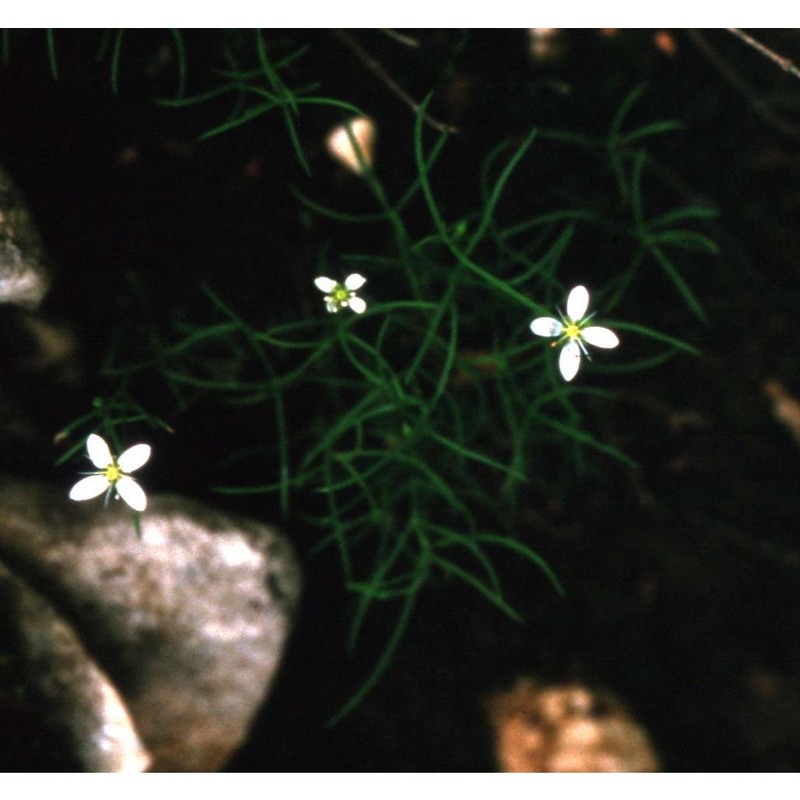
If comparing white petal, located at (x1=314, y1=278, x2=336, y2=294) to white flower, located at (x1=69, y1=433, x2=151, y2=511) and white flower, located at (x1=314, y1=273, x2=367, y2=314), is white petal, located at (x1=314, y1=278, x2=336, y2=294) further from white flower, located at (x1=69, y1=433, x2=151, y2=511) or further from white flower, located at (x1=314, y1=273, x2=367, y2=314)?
white flower, located at (x1=69, y1=433, x2=151, y2=511)

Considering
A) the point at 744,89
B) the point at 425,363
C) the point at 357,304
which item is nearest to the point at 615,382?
the point at 425,363

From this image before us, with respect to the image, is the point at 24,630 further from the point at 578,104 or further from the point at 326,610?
the point at 578,104

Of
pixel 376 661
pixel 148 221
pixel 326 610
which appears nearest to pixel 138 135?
pixel 148 221

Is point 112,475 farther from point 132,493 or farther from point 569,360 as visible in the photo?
point 569,360

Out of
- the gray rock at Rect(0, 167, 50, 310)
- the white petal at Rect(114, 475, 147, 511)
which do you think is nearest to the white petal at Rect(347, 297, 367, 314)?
the white petal at Rect(114, 475, 147, 511)

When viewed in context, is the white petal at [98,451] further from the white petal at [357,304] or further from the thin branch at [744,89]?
the thin branch at [744,89]

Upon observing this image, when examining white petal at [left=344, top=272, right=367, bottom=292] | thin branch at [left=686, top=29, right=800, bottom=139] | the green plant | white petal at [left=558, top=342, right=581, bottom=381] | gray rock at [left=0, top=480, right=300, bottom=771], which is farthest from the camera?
thin branch at [left=686, top=29, right=800, bottom=139]
